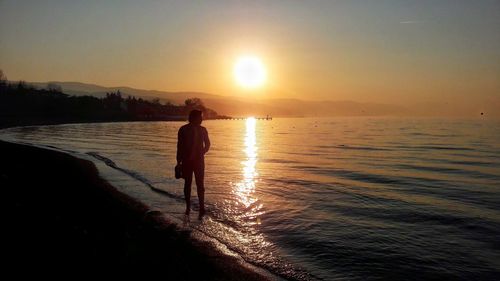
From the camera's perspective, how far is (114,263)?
643cm

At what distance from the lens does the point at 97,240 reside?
7.44 metres

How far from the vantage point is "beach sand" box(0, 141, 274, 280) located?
631 centimetres

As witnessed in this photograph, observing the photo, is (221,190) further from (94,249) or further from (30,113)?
(30,113)

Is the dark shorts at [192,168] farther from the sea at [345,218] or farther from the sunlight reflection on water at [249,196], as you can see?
the sunlight reflection on water at [249,196]

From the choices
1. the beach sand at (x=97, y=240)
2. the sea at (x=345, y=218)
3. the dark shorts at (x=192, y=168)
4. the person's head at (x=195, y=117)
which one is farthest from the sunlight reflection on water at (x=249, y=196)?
the person's head at (x=195, y=117)

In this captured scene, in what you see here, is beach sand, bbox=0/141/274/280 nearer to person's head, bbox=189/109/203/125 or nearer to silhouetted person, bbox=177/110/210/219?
silhouetted person, bbox=177/110/210/219

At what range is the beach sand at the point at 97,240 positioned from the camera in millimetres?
6312

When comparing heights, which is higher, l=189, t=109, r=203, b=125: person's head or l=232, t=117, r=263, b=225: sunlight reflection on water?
l=189, t=109, r=203, b=125: person's head

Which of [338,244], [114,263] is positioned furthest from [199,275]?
[338,244]

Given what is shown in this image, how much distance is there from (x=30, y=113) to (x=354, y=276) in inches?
6420

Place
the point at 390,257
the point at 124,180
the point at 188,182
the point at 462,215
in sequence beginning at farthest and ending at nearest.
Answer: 1. the point at 124,180
2. the point at 462,215
3. the point at 188,182
4. the point at 390,257

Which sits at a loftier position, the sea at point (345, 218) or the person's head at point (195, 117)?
the person's head at point (195, 117)

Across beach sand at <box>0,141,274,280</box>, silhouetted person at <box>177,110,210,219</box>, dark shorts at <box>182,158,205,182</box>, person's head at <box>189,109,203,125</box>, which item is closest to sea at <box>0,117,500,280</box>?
beach sand at <box>0,141,274,280</box>

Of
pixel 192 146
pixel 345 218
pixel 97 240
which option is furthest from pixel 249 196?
pixel 97 240
